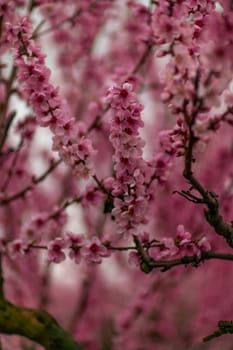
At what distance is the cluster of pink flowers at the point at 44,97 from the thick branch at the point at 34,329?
4.23 ft

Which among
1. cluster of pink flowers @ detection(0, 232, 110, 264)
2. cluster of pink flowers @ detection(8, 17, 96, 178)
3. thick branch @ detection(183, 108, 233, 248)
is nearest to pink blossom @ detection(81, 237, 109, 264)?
cluster of pink flowers @ detection(0, 232, 110, 264)

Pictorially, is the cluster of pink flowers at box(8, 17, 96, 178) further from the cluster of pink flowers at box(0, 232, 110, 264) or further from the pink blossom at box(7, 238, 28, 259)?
the pink blossom at box(7, 238, 28, 259)

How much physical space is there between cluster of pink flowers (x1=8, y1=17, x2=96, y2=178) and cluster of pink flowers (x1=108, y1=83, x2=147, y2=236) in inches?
8.4

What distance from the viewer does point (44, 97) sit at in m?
2.51

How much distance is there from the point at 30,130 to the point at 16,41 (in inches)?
56.7

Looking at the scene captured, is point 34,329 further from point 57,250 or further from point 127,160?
point 127,160

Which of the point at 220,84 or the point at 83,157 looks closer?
the point at 220,84

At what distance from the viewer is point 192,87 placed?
1.94 metres

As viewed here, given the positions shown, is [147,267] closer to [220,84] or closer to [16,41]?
[220,84]

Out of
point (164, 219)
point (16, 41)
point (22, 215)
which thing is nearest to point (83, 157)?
point (16, 41)

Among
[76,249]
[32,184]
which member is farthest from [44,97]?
[32,184]

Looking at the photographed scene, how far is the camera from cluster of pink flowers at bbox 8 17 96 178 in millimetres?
2500

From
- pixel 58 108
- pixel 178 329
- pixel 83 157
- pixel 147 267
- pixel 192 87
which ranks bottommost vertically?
pixel 147 267

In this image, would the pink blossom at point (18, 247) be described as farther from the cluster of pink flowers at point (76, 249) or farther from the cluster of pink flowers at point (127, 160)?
the cluster of pink flowers at point (127, 160)
